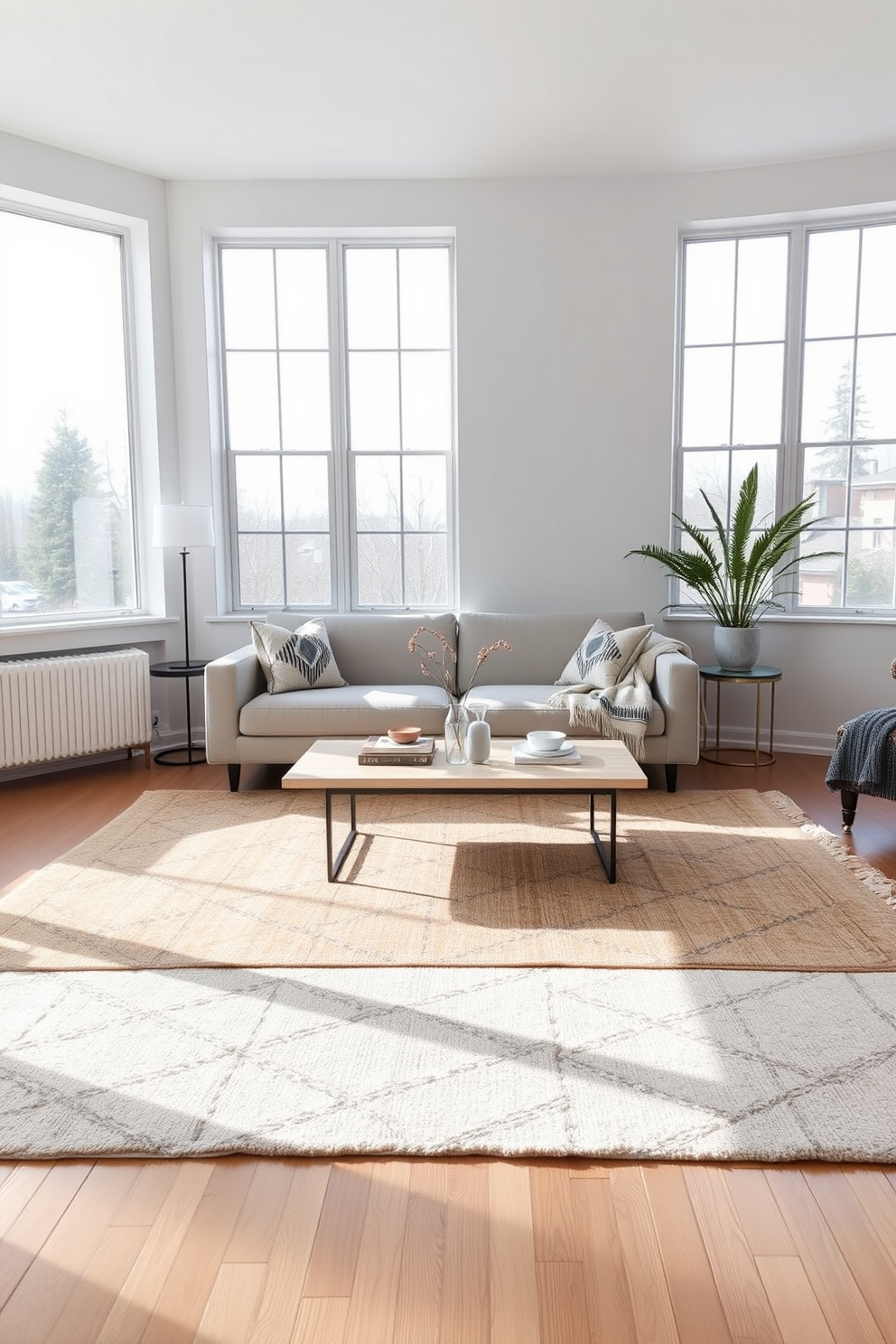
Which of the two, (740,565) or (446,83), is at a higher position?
(446,83)

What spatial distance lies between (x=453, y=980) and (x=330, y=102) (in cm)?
401

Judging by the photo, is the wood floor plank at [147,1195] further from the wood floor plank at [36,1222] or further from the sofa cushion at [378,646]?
the sofa cushion at [378,646]

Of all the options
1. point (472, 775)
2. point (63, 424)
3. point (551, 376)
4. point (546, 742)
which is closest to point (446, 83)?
point (551, 376)

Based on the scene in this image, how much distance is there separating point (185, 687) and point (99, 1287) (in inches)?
171

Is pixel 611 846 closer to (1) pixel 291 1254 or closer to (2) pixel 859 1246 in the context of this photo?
(2) pixel 859 1246

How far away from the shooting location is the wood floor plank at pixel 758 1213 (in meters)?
1.72

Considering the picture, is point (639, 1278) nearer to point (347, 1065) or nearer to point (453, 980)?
point (347, 1065)

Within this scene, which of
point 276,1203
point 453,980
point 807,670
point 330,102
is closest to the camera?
point 276,1203

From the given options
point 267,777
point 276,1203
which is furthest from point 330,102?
point 276,1203

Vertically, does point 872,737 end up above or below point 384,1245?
above

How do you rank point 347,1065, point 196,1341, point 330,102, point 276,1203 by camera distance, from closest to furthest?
point 196,1341 < point 276,1203 < point 347,1065 < point 330,102

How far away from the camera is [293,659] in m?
5.05

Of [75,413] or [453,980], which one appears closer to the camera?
[453,980]

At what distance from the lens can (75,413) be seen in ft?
18.1
